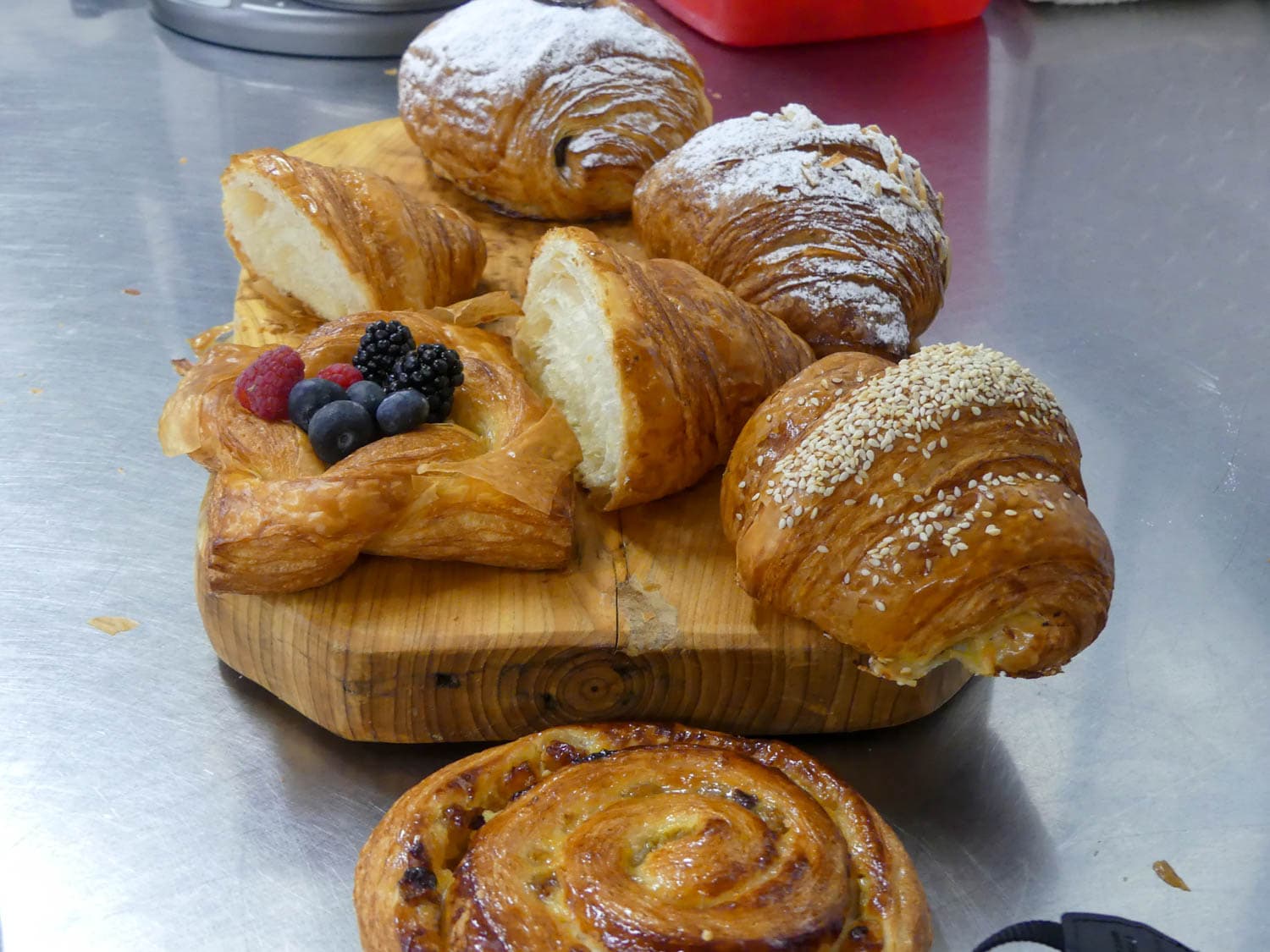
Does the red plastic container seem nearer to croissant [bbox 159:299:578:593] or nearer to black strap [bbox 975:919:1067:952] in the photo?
croissant [bbox 159:299:578:593]

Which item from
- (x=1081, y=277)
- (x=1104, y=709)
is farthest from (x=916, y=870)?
(x=1081, y=277)

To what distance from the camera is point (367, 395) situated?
65.1 inches

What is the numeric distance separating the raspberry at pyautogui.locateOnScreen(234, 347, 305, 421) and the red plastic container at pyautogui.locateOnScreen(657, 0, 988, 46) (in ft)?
6.43

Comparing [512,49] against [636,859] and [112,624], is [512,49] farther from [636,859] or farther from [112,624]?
[636,859]

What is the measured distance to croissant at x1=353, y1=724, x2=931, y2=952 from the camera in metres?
1.19

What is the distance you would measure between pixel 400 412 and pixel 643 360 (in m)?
0.32

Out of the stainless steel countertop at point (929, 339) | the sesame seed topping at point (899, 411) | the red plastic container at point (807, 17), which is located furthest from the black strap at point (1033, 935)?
the red plastic container at point (807, 17)

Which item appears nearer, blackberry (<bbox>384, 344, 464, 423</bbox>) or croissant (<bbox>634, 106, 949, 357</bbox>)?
blackberry (<bbox>384, 344, 464, 423</bbox>)

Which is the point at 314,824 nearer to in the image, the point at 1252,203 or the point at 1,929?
the point at 1,929

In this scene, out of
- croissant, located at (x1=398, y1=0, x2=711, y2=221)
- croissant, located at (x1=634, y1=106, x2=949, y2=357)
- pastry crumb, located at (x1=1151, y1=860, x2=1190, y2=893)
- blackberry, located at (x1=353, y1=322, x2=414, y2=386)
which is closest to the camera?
pastry crumb, located at (x1=1151, y1=860, x2=1190, y2=893)

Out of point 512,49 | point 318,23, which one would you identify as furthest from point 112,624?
point 318,23

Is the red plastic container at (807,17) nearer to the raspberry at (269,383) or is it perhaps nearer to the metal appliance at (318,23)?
the metal appliance at (318,23)

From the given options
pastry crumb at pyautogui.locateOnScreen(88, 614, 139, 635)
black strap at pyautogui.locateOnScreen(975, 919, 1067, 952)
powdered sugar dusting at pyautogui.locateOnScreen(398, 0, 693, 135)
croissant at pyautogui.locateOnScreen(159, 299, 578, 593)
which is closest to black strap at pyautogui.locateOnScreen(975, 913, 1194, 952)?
black strap at pyautogui.locateOnScreen(975, 919, 1067, 952)

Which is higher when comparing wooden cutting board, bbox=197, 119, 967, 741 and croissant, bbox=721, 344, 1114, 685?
croissant, bbox=721, 344, 1114, 685
